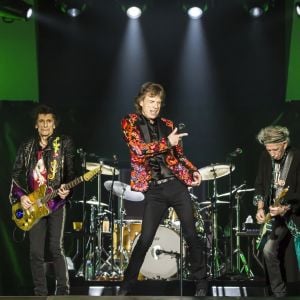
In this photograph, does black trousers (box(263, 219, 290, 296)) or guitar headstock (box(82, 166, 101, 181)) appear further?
guitar headstock (box(82, 166, 101, 181))

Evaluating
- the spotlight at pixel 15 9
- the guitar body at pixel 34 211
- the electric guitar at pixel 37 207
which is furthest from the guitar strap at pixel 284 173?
the spotlight at pixel 15 9

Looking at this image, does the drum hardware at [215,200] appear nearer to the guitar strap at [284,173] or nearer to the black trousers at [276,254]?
the guitar strap at [284,173]

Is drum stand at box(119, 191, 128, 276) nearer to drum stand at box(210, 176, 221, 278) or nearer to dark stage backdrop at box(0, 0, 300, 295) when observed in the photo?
dark stage backdrop at box(0, 0, 300, 295)

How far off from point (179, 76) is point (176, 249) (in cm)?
230

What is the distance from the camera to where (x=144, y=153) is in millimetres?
5176

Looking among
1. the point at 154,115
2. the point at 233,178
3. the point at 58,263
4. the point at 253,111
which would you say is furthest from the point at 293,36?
the point at 58,263

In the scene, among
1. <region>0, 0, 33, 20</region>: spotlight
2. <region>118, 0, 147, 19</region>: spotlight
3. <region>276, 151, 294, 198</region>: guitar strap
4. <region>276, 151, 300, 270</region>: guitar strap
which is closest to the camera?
<region>276, 151, 300, 270</region>: guitar strap

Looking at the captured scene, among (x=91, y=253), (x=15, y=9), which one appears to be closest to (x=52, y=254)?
(x=91, y=253)

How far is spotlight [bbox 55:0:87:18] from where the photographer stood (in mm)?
8200

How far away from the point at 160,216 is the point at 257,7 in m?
3.92

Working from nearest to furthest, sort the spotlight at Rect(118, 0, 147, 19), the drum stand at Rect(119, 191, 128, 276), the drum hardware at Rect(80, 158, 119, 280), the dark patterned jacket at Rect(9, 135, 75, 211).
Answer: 1. the dark patterned jacket at Rect(9, 135, 75, 211)
2. the drum hardware at Rect(80, 158, 119, 280)
3. the drum stand at Rect(119, 191, 128, 276)
4. the spotlight at Rect(118, 0, 147, 19)

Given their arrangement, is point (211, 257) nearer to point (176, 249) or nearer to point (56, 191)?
point (176, 249)

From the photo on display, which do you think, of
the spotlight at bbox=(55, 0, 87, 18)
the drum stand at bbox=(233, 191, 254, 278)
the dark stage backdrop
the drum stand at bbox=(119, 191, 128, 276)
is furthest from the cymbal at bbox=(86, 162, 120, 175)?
the spotlight at bbox=(55, 0, 87, 18)

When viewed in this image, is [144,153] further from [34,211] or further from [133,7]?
[133,7]
